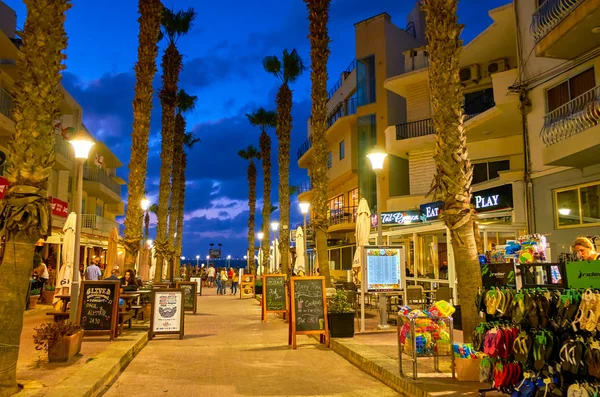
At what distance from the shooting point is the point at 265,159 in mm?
37500

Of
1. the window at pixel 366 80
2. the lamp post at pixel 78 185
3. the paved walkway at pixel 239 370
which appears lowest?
the paved walkway at pixel 239 370

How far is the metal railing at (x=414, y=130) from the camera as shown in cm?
2755

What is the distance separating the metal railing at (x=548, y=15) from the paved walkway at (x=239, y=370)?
10788 millimetres

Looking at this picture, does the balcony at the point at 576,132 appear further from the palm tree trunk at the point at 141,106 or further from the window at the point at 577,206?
the palm tree trunk at the point at 141,106

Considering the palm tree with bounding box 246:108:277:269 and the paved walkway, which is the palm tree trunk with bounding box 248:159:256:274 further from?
the paved walkway

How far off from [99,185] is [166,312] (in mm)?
29868

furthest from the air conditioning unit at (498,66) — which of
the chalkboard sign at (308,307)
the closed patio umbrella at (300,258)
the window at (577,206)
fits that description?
the chalkboard sign at (308,307)

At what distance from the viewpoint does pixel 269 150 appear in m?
38.0

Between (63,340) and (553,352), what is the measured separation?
23.2ft

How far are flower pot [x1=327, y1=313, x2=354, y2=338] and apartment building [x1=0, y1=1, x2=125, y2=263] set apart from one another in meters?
8.83

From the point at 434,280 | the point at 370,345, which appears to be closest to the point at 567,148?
the point at 434,280

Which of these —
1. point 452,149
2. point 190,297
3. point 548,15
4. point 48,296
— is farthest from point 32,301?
point 548,15

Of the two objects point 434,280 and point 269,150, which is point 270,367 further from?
point 269,150

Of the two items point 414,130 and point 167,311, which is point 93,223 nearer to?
point 414,130
